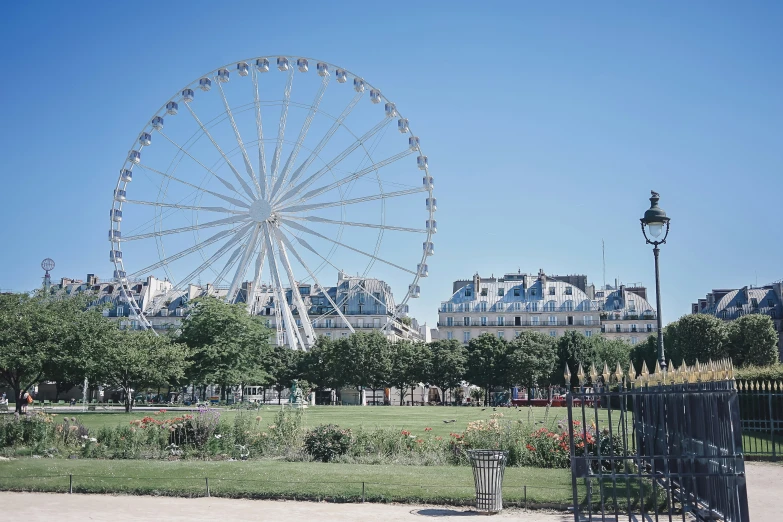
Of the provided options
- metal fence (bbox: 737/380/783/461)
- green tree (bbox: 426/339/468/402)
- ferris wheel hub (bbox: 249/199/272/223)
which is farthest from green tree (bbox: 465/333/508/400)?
metal fence (bbox: 737/380/783/461)

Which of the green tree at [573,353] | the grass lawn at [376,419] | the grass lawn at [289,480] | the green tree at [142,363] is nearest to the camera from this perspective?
the grass lawn at [289,480]

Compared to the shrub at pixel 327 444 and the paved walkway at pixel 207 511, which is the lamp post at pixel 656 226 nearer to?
the paved walkway at pixel 207 511

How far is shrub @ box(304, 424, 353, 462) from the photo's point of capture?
19312mm

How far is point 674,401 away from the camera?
10.6m

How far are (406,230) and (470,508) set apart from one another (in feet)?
109

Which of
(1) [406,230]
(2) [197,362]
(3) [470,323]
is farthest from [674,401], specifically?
(3) [470,323]

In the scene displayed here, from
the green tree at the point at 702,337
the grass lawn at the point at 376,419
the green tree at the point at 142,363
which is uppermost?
the green tree at the point at 702,337

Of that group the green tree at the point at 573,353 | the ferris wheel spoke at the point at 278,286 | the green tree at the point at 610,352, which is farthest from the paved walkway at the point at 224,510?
the green tree at the point at 610,352

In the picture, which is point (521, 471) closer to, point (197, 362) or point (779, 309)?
point (197, 362)

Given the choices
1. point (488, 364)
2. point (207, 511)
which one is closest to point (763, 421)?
point (207, 511)

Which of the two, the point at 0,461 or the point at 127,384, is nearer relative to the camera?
the point at 0,461

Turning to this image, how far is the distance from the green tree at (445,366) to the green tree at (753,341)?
2265 centimetres

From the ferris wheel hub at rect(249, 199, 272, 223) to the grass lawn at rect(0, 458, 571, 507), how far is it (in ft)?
92.9

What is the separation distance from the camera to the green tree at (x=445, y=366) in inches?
2854
